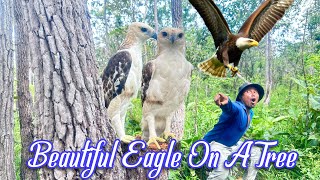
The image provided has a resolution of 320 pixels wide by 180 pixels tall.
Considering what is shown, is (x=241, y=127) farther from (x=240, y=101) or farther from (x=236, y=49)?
(x=236, y=49)

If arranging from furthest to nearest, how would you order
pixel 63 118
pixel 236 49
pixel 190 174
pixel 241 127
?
pixel 190 174 → pixel 241 127 → pixel 63 118 → pixel 236 49

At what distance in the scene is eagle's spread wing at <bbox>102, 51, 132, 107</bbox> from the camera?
158 centimetres

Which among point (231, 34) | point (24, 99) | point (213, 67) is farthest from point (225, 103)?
point (24, 99)

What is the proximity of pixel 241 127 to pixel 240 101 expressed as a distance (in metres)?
0.12

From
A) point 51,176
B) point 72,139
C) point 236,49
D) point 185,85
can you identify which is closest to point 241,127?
point 185,85

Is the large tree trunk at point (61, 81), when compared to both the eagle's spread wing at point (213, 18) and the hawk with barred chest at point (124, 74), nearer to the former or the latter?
the hawk with barred chest at point (124, 74)

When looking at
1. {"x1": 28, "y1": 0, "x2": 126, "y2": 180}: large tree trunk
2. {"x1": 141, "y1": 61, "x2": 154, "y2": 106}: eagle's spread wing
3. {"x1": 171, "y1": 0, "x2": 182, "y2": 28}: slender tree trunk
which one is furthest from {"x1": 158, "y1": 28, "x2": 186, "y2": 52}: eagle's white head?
{"x1": 171, "y1": 0, "x2": 182, "y2": 28}: slender tree trunk

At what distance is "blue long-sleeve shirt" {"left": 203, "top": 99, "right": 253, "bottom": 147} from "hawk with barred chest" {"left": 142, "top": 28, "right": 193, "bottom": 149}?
0.23m

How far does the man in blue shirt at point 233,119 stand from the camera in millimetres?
1546

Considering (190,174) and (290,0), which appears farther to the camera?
(190,174)

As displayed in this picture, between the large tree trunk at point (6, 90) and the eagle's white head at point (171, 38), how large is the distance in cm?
170

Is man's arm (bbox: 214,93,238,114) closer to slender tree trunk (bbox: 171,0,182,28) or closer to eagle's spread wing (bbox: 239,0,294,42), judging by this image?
eagle's spread wing (bbox: 239,0,294,42)

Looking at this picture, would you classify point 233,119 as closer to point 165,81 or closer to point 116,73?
point 165,81

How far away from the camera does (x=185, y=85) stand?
166 cm
